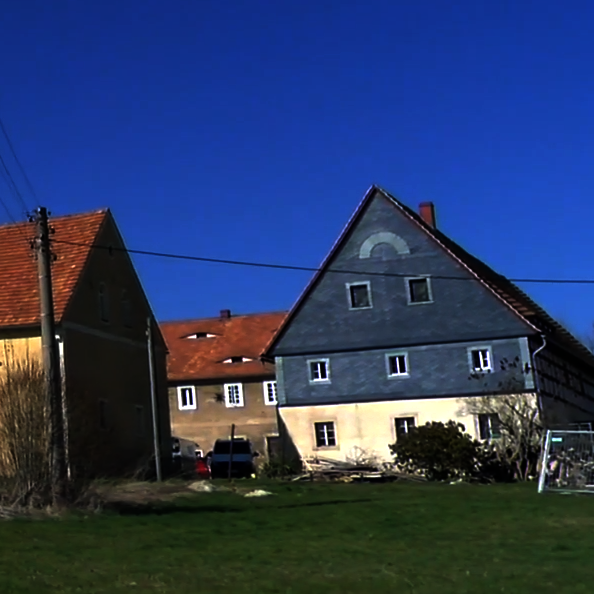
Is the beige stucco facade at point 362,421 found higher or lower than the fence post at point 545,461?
higher

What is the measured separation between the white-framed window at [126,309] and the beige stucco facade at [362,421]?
8428mm

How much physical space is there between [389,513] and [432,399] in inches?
848

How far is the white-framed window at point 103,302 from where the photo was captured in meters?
38.8

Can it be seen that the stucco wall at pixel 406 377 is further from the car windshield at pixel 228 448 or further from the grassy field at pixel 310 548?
the grassy field at pixel 310 548

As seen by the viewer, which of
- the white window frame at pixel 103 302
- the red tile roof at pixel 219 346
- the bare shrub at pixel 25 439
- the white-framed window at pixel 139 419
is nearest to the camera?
the bare shrub at pixel 25 439

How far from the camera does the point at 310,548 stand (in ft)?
53.9

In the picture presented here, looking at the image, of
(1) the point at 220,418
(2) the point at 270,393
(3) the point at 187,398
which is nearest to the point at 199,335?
(3) the point at 187,398

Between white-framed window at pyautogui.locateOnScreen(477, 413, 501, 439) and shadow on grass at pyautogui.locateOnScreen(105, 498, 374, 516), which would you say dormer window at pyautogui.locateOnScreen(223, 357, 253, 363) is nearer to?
white-framed window at pyautogui.locateOnScreen(477, 413, 501, 439)

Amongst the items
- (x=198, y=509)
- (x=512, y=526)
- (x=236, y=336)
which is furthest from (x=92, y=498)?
(x=236, y=336)

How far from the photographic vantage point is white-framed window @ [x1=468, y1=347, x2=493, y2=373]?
43.4 m

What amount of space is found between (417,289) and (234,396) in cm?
1858

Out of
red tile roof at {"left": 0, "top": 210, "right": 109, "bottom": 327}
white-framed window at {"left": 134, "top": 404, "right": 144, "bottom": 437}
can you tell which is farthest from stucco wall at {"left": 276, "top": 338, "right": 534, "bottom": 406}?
red tile roof at {"left": 0, "top": 210, "right": 109, "bottom": 327}

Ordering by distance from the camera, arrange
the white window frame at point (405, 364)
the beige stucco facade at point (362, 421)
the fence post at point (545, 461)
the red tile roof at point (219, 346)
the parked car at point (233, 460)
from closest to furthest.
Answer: the fence post at point (545, 461)
the parked car at point (233, 460)
the beige stucco facade at point (362, 421)
the white window frame at point (405, 364)
the red tile roof at point (219, 346)

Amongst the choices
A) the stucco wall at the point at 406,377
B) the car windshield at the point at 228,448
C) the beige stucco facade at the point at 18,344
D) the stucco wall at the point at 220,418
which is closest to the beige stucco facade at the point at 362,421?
the stucco wall at the point at 406,377
